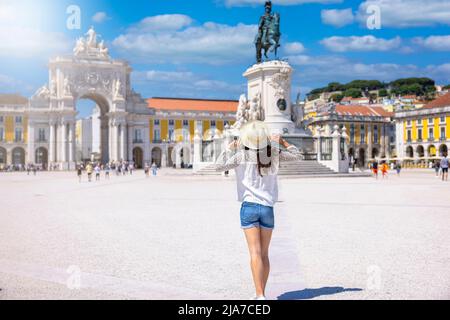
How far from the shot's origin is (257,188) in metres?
4.91

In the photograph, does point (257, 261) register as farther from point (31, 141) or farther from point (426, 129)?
point (426, 129)

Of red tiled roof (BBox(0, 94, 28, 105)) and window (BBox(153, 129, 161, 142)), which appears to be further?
red tiled roof (BBox(0, 94, 28, 105))

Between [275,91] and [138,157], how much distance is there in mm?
56849

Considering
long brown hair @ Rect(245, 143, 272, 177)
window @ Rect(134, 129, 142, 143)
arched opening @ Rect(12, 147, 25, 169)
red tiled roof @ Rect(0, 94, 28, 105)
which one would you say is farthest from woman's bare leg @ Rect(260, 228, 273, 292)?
red tiled roof @ Rect(0, 94, 28, 105)

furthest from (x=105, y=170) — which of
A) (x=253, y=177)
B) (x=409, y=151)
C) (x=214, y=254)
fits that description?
(x=409, y=151)

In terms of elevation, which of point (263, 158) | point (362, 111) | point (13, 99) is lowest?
point (263, 158)

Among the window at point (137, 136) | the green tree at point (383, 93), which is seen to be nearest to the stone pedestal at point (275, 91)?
the window at point (137, 136)

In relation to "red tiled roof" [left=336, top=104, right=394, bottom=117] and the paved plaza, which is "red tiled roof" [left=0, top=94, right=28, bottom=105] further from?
the paved plaza

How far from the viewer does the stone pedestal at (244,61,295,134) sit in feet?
108

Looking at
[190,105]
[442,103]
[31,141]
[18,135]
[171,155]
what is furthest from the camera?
[190,105]

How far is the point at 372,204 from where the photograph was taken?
45.9 ft

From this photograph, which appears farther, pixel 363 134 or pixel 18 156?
pixel 363 134
